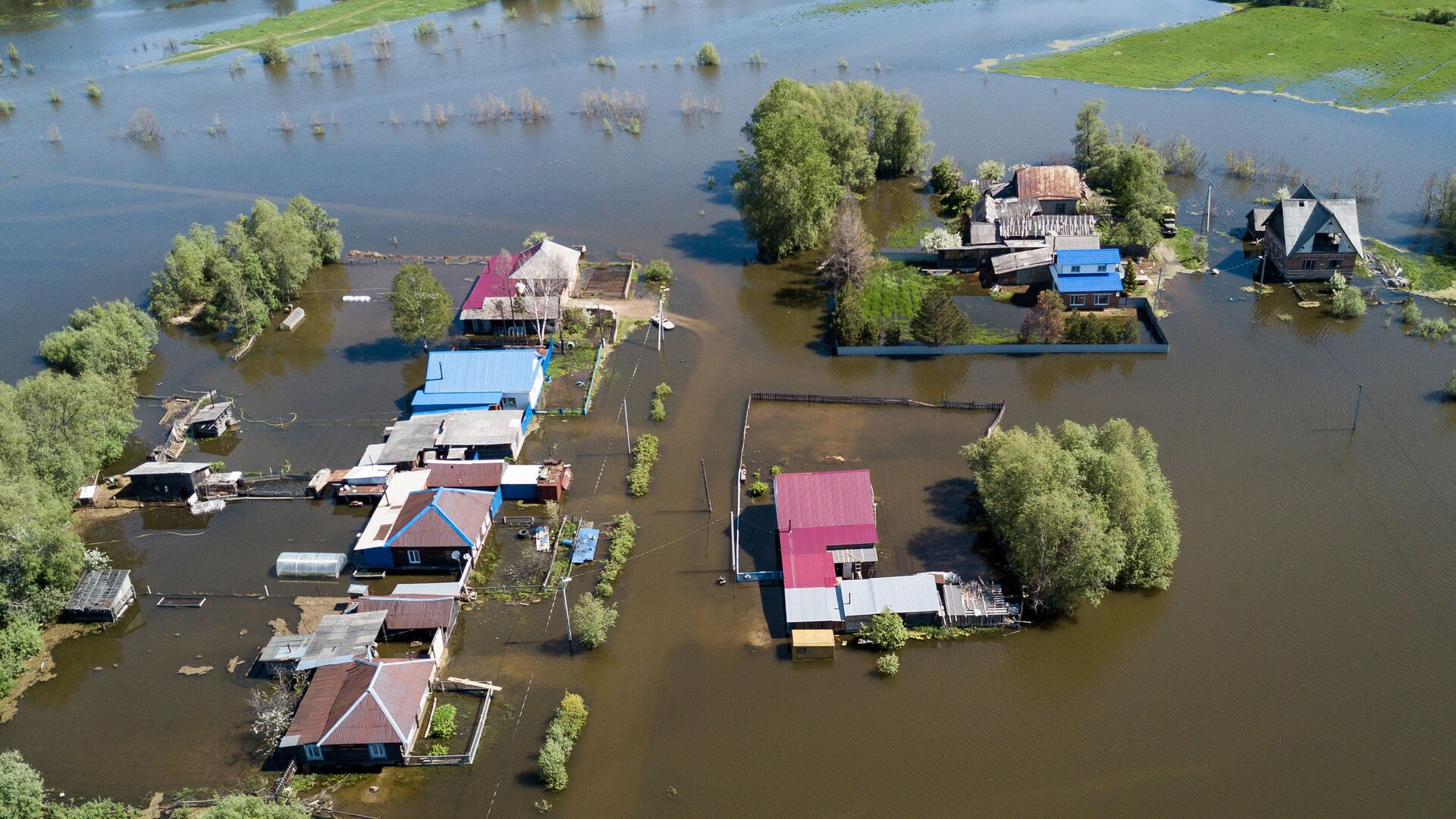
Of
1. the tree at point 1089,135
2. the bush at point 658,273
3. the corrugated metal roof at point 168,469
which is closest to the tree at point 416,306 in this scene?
the corrugated metal roof at point 168,469

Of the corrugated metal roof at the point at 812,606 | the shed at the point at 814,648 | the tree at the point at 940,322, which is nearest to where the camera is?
the shed at the point at 814,648

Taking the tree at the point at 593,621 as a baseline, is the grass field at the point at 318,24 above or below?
above

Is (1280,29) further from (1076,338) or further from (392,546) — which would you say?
(392,546)

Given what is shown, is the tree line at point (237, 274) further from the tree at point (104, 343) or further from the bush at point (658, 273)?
the bush at point (658, 273)

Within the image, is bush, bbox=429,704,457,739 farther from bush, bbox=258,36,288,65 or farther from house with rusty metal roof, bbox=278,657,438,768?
bush, bbox=258,36,288,65

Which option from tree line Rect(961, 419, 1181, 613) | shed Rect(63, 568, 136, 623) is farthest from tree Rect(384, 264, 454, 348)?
tree line Rect(961, 419, 1181, 613)
